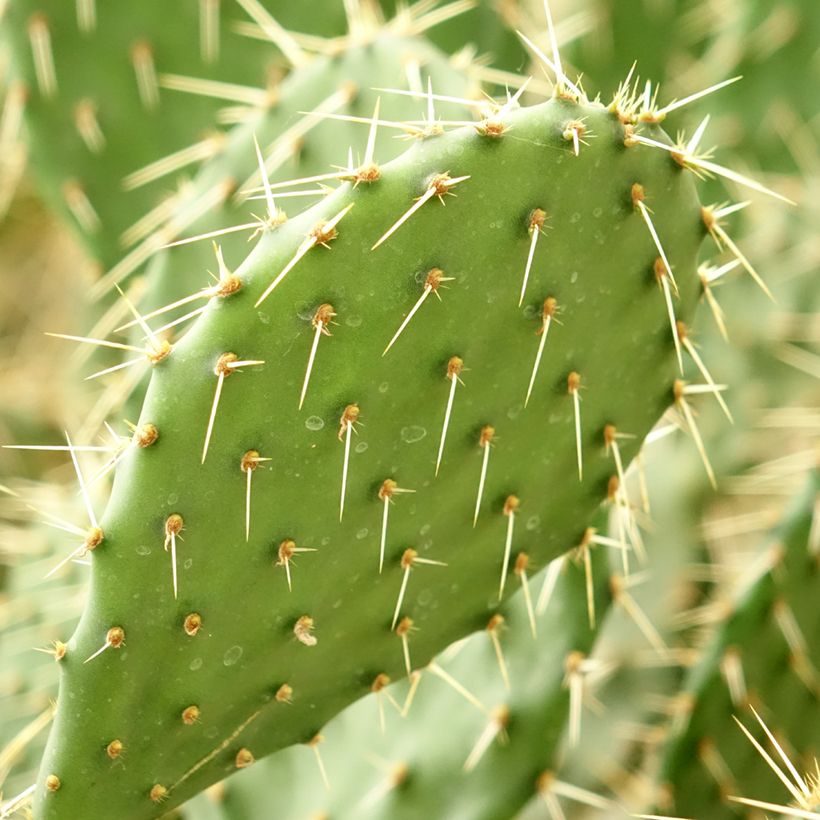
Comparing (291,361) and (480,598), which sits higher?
(291,361)

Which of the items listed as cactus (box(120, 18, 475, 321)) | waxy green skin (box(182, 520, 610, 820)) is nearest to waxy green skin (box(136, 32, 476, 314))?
cactus (box(120, 18, 475, 321))

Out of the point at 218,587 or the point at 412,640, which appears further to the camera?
the point at 412,640

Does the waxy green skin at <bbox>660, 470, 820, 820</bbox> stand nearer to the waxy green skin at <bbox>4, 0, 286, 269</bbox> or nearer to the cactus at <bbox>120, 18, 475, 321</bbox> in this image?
the cactus at <bbox>120, 18, 475, 321</bbox>

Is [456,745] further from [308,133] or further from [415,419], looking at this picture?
[308,133]

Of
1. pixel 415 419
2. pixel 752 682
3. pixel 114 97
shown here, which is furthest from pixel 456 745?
pixel 114 97

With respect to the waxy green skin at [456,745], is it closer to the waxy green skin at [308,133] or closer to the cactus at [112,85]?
the waxy green skin at [308,133]

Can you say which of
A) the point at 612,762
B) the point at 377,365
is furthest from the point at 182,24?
the point at 612,762

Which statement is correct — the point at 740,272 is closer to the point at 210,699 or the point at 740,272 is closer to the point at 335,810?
the point at 335,810

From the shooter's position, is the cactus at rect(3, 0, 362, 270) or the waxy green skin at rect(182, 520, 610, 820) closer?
the waxy green skin at rect(182, 520, 610, 820)
